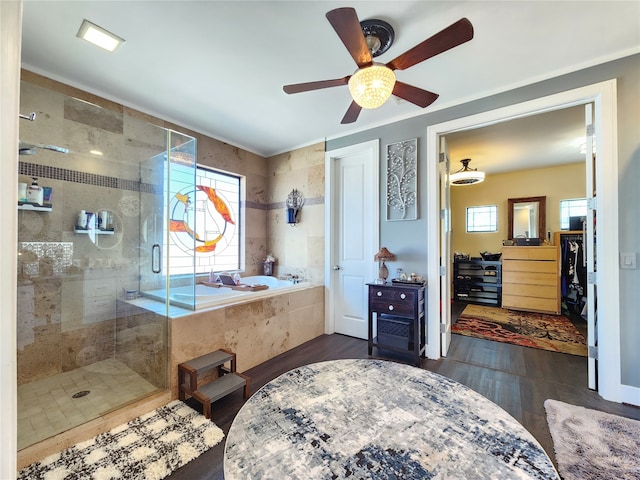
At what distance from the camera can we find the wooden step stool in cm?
194

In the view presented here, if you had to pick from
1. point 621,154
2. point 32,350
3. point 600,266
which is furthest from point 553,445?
point 32,350

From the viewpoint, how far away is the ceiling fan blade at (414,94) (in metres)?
1.84

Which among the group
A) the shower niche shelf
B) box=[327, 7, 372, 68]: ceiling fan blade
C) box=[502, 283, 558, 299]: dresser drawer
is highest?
box=[327, 7, 372, 68]: ceiling fan blade

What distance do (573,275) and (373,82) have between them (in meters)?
5.19

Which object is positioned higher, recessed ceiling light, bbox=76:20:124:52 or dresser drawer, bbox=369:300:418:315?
recessed ceiling light, bbox=76:20:124:52

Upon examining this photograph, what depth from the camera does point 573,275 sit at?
454cm

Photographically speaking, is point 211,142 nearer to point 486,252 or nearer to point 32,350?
point 32,350

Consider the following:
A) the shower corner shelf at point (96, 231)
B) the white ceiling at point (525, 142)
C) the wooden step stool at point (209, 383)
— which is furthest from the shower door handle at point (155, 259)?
the white ceiling at point (525, 142)

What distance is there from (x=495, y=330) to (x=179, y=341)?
3928 mm

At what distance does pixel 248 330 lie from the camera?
8.74ft

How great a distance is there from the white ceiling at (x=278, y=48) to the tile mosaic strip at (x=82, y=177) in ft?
2.62

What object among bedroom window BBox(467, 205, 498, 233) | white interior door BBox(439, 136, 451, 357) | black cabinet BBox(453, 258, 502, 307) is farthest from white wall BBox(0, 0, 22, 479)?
bedroom window BBox(467, 205, 498, 233)

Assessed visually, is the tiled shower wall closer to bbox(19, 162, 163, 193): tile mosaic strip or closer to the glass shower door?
bbox(19, 162, 163, 193): tile mosaic strip

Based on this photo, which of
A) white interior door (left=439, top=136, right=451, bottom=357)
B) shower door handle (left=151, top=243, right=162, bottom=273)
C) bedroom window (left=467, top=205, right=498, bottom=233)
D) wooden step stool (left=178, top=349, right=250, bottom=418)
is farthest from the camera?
bedroom window (left=467, top=205, right=498, bottom=233)
